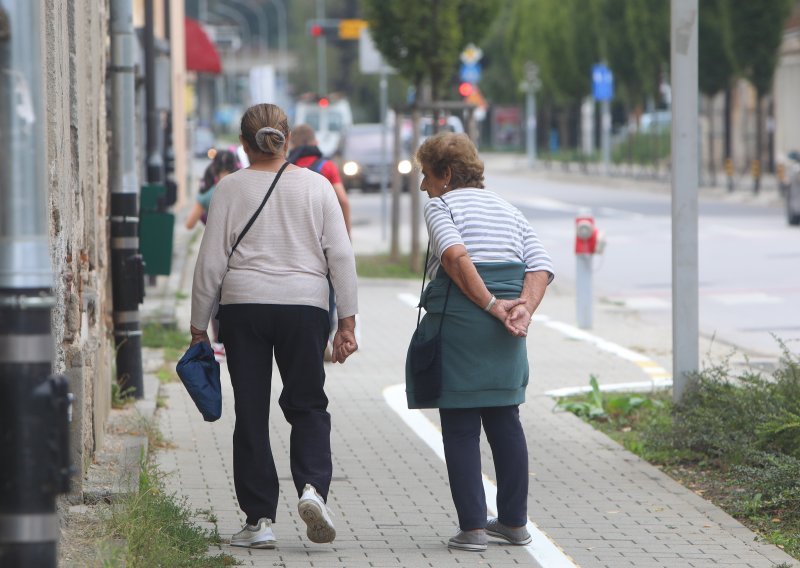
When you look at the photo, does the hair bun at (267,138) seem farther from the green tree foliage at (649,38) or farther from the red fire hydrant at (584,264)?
the green tree foliage at (649,38)

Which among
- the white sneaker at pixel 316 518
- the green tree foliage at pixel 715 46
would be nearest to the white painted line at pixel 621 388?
the white sneaker at pixel 316 518

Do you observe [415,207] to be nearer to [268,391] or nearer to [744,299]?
[744,299]

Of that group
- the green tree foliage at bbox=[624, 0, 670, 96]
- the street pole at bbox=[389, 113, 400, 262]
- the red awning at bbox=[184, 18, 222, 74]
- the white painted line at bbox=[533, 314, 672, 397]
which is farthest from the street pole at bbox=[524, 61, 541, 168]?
the white painted line at bbox=[533, 314, 672, 397]

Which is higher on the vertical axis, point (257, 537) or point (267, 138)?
point (267, 138)

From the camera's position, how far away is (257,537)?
249 inches

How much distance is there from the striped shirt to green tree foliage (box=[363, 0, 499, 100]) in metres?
13.4

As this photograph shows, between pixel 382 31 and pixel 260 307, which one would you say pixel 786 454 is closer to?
pixel 260 307

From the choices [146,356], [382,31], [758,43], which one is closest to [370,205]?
[758,43]

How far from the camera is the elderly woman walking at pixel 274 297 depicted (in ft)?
20.3

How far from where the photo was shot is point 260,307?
6.18 metres

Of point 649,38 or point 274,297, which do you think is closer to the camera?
point 274,297

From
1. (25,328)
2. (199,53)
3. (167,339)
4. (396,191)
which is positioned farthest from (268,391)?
(199,53)

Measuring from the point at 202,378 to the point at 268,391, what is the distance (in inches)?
10.5

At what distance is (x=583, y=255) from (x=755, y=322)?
5.80 ft
